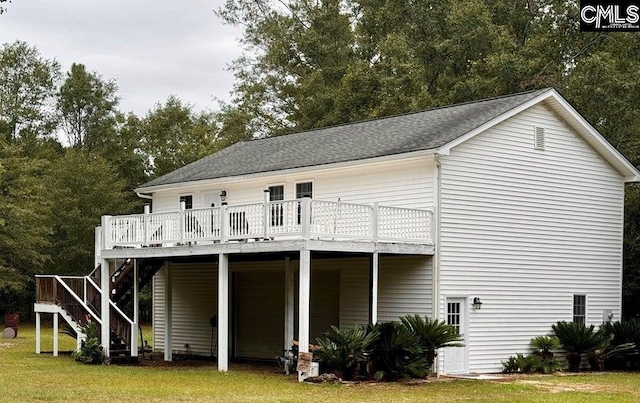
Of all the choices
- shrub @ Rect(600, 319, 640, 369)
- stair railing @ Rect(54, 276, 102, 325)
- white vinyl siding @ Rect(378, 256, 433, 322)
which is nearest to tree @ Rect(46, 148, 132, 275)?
stair railing @ Rect(54, 276, 102, 325)

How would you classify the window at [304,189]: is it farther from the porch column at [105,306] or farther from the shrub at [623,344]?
the shrub at [623,344]

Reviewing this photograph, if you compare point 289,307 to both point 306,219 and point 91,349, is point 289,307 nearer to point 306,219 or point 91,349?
point 306,219

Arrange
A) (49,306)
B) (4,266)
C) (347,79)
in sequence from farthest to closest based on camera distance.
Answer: (4,266), (347,79), (49,306)

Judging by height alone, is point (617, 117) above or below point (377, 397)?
above

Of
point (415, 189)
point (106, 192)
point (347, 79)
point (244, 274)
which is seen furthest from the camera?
point (106, 192)

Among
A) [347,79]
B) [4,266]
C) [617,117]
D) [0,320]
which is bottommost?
[0,320]

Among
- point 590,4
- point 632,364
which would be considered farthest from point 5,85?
point 632,364

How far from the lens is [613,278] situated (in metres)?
28.2

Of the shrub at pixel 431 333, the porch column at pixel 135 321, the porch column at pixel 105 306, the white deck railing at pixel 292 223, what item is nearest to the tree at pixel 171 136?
the porch column at pixel 135 321

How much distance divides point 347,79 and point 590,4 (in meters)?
15.9

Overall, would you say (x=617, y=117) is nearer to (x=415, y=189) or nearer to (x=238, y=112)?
(x=415, y=189)

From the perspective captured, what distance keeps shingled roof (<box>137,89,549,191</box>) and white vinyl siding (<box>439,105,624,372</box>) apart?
0.68 m

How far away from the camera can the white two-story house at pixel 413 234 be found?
907 inches

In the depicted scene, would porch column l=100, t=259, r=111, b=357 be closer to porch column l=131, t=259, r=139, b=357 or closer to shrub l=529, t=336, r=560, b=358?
porch column l=131, t=259, r=139, b=357
